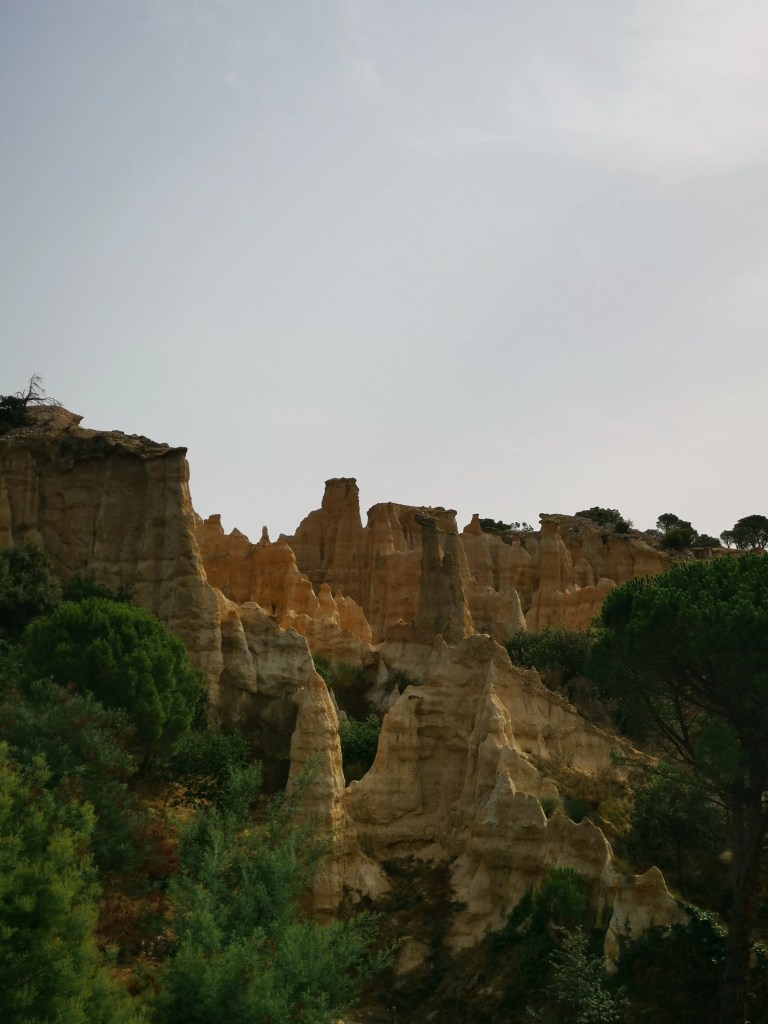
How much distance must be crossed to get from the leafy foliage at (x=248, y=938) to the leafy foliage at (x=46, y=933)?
3.41 ft

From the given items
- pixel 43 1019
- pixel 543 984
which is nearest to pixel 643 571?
pixel 543 984

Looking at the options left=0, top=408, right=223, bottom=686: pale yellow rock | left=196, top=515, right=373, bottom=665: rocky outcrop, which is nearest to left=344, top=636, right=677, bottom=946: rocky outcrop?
left=0, top=408, right=223, bottom=686: pale yellow rock

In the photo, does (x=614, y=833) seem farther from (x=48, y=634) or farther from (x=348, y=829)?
(x=48, y=634)

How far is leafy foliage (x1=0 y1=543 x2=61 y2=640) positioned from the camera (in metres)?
36.4

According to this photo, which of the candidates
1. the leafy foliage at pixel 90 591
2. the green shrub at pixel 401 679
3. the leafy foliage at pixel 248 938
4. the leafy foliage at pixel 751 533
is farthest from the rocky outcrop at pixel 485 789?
the leafy foliage at pixel 751 533

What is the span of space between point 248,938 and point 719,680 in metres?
9.49

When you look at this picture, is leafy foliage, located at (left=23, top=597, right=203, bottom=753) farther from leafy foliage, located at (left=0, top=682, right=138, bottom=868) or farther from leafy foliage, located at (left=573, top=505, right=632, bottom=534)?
leafy foliage, located at (left=573, top=505, right=632, bottom=534)

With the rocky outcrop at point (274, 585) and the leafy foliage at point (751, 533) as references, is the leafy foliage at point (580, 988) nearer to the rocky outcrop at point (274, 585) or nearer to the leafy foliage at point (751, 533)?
the rocky outcrop at point (274, 585)

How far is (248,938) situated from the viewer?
17.4 meters

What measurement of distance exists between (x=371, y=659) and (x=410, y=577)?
19.1 metres

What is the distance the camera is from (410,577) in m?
63.3

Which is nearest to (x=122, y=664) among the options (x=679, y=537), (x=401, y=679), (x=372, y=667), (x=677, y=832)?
(x=677, y=832)

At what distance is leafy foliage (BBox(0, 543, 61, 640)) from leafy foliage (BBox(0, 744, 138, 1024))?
19130mm

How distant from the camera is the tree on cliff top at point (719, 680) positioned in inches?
774
